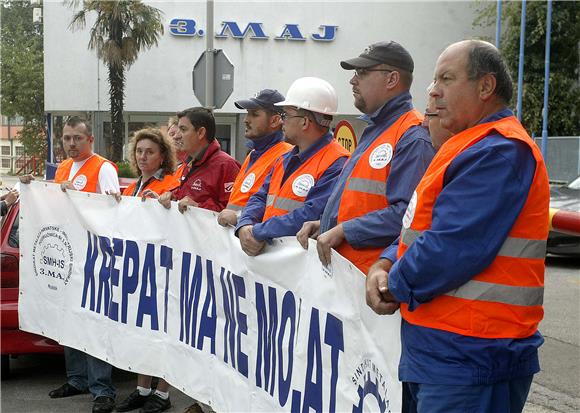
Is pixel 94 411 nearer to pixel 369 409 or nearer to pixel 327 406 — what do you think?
pixel 327 406

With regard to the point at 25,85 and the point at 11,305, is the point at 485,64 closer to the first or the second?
the point at 11,305

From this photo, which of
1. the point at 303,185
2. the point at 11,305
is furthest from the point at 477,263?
the point at 11,305

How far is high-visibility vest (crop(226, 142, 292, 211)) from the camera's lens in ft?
16.9

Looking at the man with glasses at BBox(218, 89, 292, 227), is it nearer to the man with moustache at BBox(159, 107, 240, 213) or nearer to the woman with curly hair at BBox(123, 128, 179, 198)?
A: the man with moustache at BBox(159, 107, 240, 213)

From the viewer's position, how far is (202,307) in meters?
4.90

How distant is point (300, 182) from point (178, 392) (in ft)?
8.64

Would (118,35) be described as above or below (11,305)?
above

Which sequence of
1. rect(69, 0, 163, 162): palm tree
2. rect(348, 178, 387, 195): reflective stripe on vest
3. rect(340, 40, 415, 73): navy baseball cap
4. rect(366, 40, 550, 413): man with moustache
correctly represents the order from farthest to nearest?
rect(69, 0, 163, 162): palm tree → rect(340, 40, 415, 73): navy baseball cap → rect(348, 178, 387, 195): reflective stripe on vest → rect(366, 40, 550, 413): man with moustache

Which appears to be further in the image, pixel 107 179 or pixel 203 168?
pixel 107 179

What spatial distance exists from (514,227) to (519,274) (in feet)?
0.51

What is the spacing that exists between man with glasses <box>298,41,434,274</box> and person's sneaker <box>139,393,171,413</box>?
2.38 metres

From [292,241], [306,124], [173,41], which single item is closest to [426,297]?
[292,241]

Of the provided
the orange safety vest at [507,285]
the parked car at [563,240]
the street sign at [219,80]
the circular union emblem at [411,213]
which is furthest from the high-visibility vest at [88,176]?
the parked car at [563,240]

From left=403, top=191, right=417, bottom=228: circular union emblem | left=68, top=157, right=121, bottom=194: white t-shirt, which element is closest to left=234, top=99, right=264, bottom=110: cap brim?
left=68, top=157, right=121, bottom=194: white t-shirt
